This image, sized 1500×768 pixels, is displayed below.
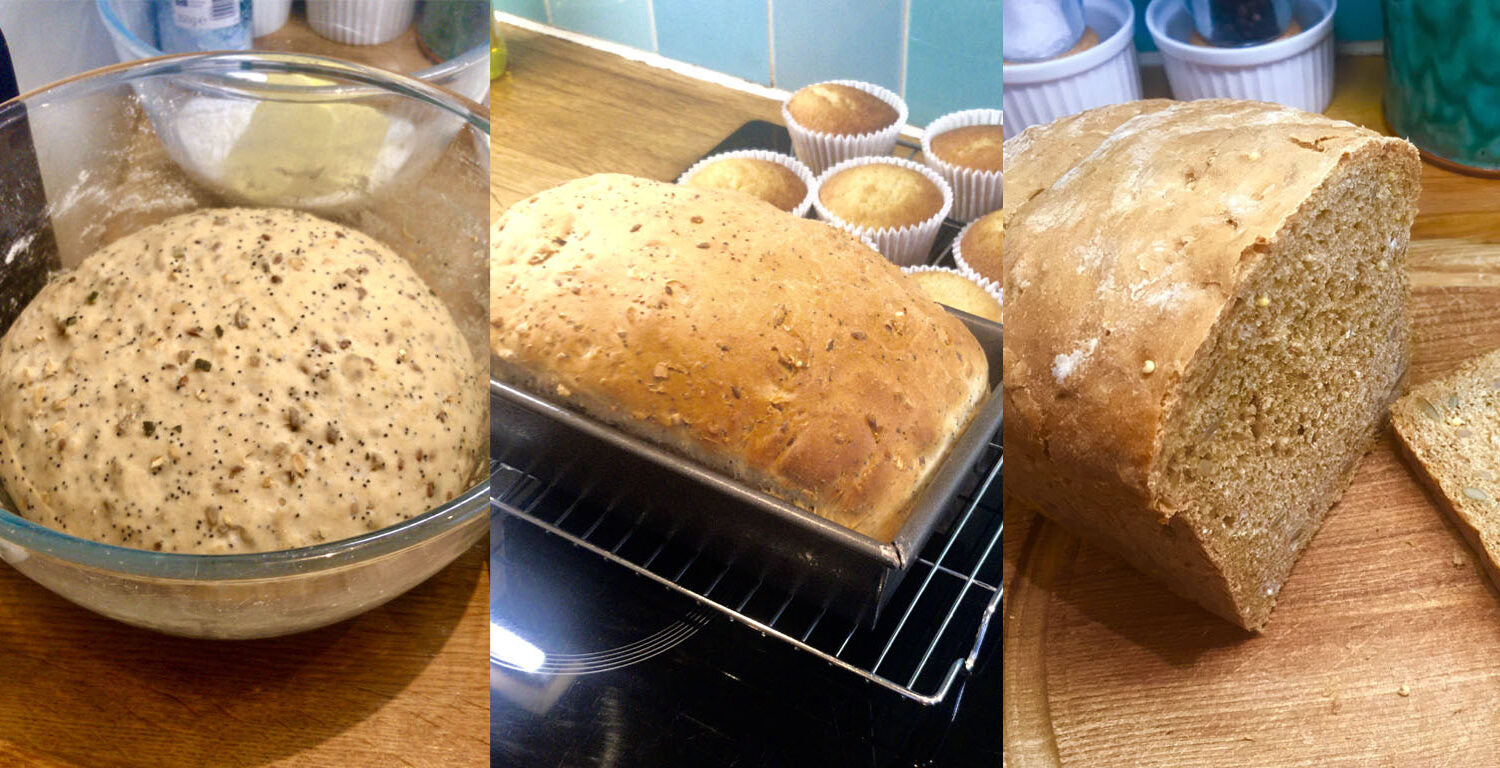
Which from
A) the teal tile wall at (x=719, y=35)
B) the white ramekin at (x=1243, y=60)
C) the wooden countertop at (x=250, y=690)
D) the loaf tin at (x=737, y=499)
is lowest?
the wooden countertop at (x=250, y=690)

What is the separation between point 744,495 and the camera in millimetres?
406

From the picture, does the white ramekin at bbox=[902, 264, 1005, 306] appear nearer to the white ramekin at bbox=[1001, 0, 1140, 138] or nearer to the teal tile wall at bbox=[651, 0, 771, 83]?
the teal tile wall at bbox=[651, 0, 771, 83]

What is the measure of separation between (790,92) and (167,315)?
2.23ft

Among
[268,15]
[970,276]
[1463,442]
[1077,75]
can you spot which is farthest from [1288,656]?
[268,15]

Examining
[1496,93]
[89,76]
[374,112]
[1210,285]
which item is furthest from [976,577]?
[1496,93]

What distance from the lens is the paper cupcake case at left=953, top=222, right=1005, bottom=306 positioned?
0.39 m

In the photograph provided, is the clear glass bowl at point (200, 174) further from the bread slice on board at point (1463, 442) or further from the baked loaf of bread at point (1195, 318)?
the bread slice on board at point (1463, 442)

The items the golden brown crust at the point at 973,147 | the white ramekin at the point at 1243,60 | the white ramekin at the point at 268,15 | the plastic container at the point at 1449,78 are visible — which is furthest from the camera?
the white ramekin at the point at 268,15

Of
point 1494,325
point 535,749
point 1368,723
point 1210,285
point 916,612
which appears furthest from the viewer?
point 1494,325

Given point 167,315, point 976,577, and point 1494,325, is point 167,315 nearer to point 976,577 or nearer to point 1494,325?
point 976,577

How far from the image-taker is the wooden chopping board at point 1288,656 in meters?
0.87

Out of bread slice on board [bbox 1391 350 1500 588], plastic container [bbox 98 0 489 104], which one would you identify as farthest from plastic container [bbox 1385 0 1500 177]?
plastic container [bbox 98 0 489 104]

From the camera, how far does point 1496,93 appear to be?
132cm

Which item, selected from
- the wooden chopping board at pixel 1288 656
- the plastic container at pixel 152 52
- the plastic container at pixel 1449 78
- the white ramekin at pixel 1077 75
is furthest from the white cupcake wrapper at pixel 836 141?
the plastic container at pixel 1449 78
